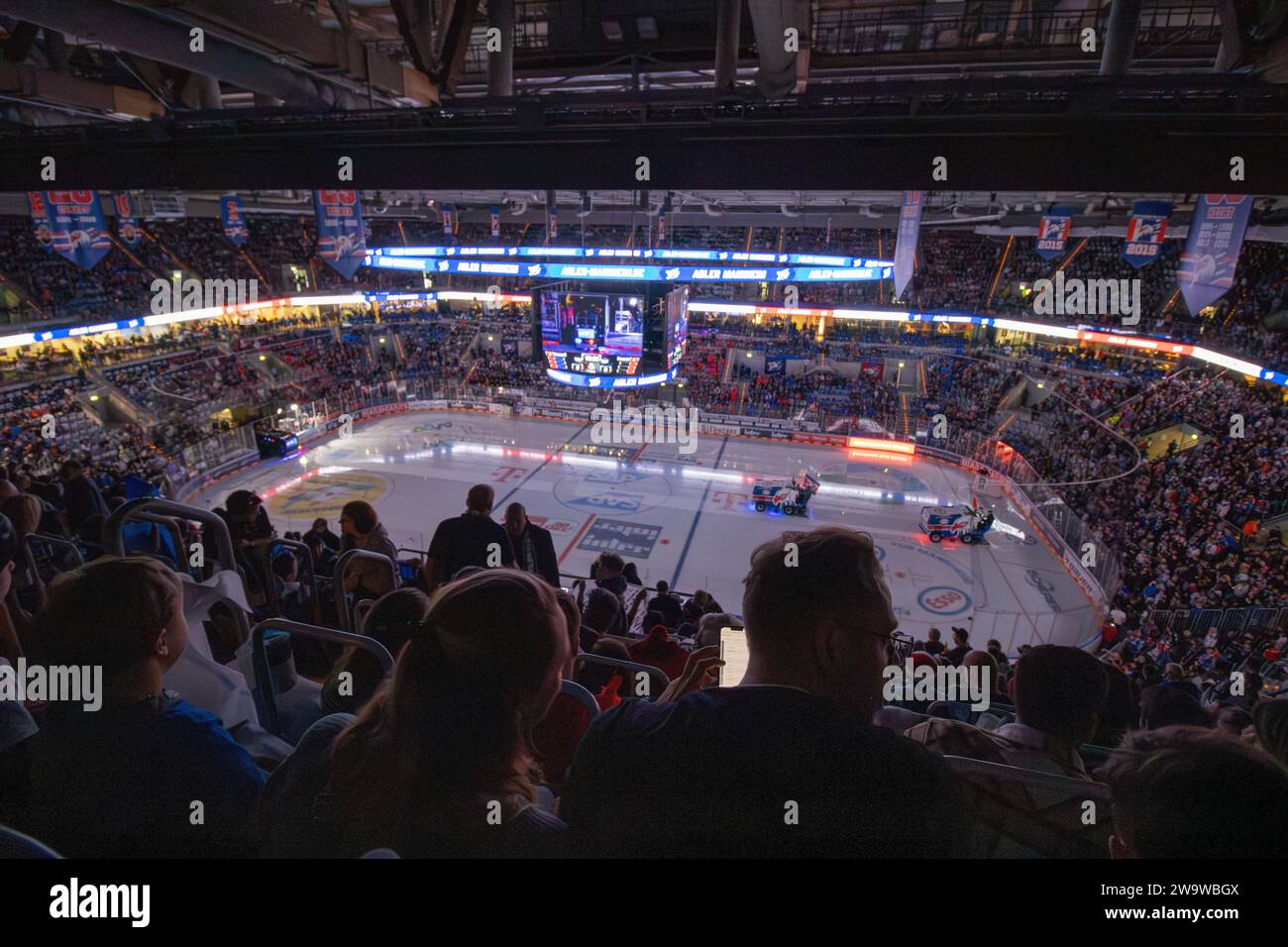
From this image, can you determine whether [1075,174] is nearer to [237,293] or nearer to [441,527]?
[441,527]

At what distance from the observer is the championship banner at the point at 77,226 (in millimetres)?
14820

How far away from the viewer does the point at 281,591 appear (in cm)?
Result: 506

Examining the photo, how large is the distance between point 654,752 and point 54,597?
66.7 inches

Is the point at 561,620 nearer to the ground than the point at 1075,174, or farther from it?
nearer to the ground

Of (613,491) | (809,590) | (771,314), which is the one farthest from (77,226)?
(771,314)

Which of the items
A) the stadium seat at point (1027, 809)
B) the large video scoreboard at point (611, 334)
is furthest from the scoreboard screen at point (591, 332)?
the stadium seat at point (1027, 809)

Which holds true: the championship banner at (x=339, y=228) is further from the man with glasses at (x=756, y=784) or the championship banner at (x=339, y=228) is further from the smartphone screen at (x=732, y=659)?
the man with glasses at (x=756, y=784)

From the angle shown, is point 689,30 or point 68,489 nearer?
point 689,30

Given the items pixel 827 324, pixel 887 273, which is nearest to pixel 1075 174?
pixel 887 273

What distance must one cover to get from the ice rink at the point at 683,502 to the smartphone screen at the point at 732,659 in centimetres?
971

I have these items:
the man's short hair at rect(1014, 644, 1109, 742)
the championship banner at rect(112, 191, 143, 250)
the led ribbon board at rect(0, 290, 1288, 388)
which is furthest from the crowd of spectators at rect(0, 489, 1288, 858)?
the championship banner at rect(112, 191, 143, 250)

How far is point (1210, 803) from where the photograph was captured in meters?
1.35

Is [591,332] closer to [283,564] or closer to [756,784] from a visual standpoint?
[283,564]

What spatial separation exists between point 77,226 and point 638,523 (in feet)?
48.2
